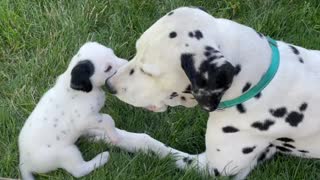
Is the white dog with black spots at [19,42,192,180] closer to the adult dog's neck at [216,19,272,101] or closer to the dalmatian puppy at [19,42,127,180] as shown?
the dalmatian puppy at [19,42,127,180]

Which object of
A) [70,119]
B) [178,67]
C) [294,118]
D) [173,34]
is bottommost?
[70,119]

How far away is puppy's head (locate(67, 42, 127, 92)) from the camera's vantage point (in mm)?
4133

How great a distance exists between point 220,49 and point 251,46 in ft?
0.71

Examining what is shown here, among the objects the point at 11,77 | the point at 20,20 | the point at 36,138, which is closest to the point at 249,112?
the point at 36,138

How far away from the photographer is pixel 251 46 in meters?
3.80

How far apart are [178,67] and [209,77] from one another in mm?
211

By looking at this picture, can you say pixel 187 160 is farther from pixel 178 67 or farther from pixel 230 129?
pixel 178 67

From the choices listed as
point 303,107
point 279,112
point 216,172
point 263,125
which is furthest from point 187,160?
point 303,107

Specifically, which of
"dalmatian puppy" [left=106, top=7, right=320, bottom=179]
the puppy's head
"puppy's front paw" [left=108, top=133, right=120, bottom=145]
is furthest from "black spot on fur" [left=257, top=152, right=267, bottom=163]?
the puppy's head

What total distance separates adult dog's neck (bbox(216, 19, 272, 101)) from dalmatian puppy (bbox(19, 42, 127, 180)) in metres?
0.85

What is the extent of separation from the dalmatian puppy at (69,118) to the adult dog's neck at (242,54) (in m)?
0.85

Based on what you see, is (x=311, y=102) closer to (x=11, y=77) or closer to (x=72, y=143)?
(x=72, y=143)

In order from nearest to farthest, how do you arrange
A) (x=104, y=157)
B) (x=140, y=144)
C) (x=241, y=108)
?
(x=241, y=108), (x=104, y=157), (x=140, y=144)

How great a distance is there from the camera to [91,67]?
419cm
